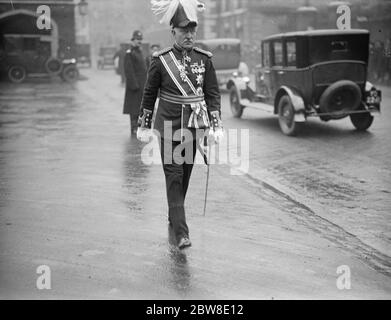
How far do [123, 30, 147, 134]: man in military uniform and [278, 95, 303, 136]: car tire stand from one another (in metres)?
2.66

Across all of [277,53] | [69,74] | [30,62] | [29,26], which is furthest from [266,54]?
[29,26]

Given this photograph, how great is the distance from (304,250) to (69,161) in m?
4.60

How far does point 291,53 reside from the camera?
37.2ft

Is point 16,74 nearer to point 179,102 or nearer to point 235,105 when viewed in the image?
point 235,105

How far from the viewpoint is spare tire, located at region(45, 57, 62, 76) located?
27.7 metres

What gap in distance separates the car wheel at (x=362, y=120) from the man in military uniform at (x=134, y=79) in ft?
13.0

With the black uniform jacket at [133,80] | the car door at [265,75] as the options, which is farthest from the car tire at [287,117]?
the black uniform jacket at [133,80]

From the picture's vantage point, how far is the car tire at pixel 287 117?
1062cm

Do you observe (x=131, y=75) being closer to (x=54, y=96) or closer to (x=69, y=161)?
(x=69, y=161)

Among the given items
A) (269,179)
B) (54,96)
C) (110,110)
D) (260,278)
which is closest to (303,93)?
(269,179)

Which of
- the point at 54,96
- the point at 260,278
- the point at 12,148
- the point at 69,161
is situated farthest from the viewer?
the point at 54,96

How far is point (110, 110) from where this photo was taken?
50.2ft

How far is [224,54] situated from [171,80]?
17.0 meters
